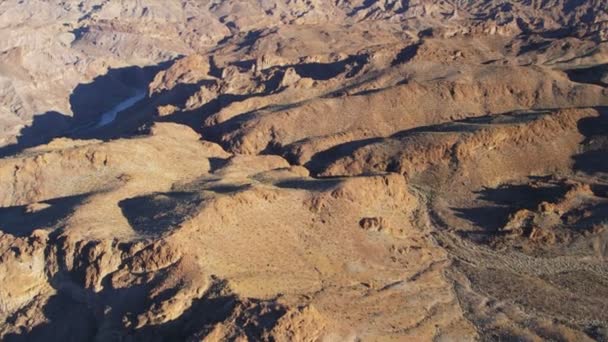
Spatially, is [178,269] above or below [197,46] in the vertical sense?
above

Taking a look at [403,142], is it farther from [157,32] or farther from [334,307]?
[157,32]

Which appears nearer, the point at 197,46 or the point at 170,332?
the point at 170,332

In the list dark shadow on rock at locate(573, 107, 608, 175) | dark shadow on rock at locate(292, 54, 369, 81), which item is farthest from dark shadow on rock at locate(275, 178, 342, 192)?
dark shadow on rock at locate(292, 54, 369, 81)

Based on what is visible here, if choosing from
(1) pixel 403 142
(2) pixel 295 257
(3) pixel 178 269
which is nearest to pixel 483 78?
(1) pixel 403 142

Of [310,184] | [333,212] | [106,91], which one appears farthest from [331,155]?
[106,91]

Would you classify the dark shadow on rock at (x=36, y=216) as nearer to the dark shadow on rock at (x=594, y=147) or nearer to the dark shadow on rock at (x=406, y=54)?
the dark shadow on rock at (x=594, y=147)

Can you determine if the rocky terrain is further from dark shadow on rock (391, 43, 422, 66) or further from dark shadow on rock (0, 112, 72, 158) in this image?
dark shadow on rock (0, 112, 72, 158)
